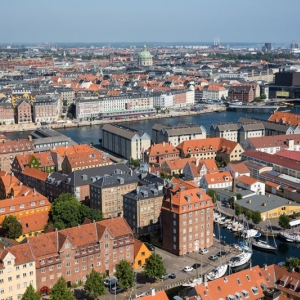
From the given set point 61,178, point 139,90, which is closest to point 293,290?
point 61,178

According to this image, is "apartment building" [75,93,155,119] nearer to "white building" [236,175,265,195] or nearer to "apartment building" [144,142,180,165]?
"apartment building" [144,142,180,165]

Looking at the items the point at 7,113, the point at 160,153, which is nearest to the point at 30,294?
the point at 160,153

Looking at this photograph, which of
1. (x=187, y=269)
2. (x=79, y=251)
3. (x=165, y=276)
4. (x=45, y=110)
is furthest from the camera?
(x=45, y=110)

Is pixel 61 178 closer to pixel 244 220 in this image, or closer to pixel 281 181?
pixel 244 220

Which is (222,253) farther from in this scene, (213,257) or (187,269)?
(187,269)

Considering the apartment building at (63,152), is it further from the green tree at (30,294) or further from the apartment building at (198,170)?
the green tree at (30,294)

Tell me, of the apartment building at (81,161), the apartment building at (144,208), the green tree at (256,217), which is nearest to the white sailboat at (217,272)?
the apartment building at (144,208)
